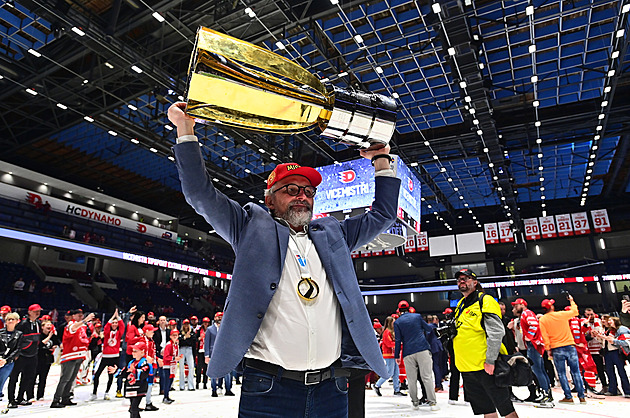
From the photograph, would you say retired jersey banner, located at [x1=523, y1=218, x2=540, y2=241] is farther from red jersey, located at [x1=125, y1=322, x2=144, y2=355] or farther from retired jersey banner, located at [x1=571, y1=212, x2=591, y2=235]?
red jersey, located at [x1=125, y1=322, x2=144, y2=355]

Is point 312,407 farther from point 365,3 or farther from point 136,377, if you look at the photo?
point 365,3

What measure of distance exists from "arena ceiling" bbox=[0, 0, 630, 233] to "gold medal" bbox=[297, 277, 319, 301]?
911 cm

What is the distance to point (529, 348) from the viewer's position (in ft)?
22.5

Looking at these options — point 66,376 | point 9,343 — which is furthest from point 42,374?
point 9,343

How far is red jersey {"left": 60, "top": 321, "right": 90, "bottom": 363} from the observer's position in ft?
23.0

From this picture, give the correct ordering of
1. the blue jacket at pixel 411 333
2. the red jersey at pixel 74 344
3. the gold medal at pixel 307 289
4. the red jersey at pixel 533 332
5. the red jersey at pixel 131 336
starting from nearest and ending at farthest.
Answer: the gold medal at pixel 307 289
the blue jacket at pixel 411 333
the red jersey at pixel 533 332
the red jersey at pixel 74 344
the red jersey at pixel 131 336

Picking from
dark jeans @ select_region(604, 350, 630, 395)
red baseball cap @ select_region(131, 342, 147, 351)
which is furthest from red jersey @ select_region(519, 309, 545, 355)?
red baseball cap @ select_region(131, 342, 147, 351)

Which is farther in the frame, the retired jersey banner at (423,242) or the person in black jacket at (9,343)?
the retired jersey banner at (423,242)

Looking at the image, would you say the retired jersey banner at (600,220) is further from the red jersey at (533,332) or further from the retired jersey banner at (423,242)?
the red jersey at (533,332)

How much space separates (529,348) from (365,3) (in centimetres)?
847

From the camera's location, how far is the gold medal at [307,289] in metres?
1.43

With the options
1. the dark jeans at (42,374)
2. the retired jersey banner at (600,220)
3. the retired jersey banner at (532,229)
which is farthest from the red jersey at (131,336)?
the retired jersey banner at (600,220)

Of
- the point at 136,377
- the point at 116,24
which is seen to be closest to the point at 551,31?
the point at 116,24

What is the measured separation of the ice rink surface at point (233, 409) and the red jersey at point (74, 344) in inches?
31.8
